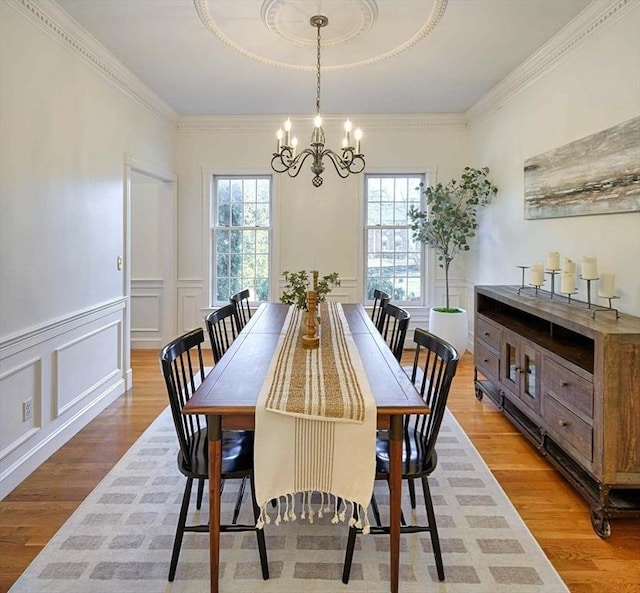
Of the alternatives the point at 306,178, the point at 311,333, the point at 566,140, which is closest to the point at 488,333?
the point at 566,140

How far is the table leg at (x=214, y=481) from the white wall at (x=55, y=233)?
1.46 meters

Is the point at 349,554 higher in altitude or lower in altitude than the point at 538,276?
lower

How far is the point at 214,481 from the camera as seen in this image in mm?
1637

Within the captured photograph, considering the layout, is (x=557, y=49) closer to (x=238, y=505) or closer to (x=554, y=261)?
(x=554, y=261)

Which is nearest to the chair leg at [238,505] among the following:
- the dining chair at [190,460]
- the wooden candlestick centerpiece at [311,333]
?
the dining chair at [190,460]

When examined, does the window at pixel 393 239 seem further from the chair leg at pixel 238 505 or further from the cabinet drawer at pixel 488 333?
the chair leg at pixel 238 505

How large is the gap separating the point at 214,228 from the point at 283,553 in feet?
14.2

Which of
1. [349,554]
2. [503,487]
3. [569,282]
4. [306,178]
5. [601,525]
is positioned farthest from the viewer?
[306,178]

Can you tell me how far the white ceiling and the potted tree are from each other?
3.02ft

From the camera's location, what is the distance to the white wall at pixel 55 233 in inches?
97.3

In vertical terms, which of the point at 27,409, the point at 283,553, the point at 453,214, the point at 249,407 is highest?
the point at 453,214

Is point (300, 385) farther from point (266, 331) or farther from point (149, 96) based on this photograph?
point (149, 96)

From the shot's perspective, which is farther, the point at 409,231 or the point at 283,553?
the point at 409,231

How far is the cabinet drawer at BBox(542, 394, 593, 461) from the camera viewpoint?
217cm
